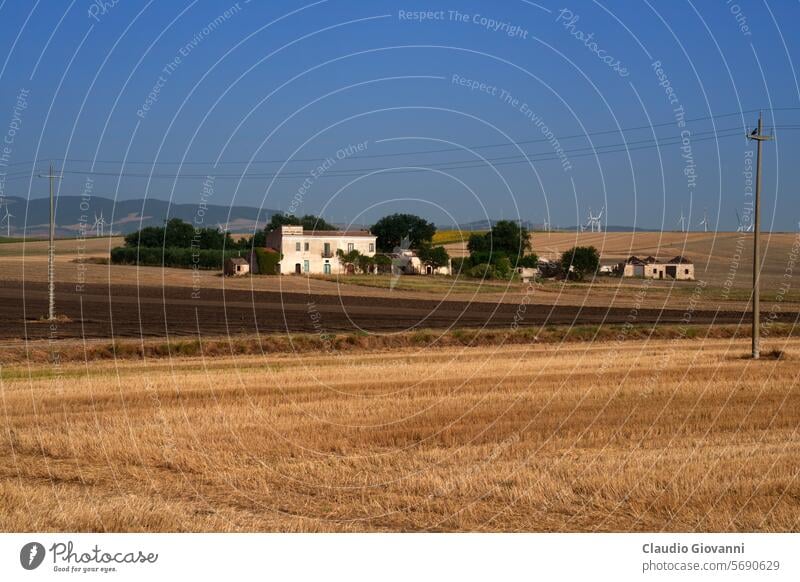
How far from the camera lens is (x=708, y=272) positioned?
12144 cm

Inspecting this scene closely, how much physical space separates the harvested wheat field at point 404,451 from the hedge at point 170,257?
296 ft

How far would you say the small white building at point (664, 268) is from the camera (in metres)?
115

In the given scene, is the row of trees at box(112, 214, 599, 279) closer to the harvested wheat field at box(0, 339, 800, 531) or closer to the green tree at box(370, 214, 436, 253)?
the green tree at box(370, 214, 436, 253)

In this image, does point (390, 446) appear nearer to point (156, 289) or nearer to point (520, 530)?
point (520, 530)

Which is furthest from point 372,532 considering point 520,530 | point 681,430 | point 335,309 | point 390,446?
point 335,309

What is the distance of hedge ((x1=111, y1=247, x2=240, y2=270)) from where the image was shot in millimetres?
121812

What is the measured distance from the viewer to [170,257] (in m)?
125

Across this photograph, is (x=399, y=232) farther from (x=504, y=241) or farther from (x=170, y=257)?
(x=170, y=257)

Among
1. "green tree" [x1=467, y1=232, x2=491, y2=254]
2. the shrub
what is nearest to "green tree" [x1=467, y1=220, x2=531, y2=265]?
"green tree" [x1=467, y1=232, x2=491, y2=254]

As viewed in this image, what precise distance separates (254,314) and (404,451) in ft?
144

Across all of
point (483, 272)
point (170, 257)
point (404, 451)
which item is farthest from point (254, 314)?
point (170, 257)

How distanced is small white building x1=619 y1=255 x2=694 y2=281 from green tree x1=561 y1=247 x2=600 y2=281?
6.71 m

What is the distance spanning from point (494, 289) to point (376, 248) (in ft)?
91.3

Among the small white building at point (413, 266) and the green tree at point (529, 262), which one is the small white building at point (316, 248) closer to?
the small white building at point (413, 266)
